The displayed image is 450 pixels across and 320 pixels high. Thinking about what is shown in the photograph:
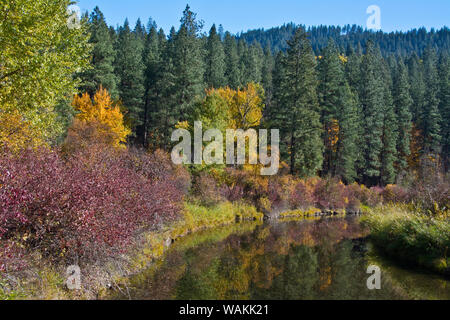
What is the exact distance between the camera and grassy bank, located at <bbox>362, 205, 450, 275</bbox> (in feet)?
46.9

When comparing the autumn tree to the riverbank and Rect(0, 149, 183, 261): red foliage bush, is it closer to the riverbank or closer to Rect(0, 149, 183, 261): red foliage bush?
Rect(0, 149, 183, 261): red foliage bush

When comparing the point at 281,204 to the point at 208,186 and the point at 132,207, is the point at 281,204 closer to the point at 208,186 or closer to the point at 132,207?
the point at 208,186

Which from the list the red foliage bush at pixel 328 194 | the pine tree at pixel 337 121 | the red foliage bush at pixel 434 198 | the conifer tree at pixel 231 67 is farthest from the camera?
the conifer tree at pixel 231 67

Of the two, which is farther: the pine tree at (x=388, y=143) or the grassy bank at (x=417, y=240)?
the pine tree at (x=388, y=143)

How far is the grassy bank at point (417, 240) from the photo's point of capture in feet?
46.9

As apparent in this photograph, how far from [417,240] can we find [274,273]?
645 cm

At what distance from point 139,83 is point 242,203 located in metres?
25.1

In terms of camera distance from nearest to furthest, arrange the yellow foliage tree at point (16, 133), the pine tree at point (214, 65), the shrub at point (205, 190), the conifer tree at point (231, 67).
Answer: the yellow foliage tree at point (16, 133) < the shrub at point (205, 190) < the pine tree at point (214, 65) < the conifer tree at point (231, 67)

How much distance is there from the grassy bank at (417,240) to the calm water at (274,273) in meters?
0.76

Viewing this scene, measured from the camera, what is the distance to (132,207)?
13.9 metres

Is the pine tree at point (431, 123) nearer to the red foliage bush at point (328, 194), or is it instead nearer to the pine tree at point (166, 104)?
the red foliage bush at point (328, 194)

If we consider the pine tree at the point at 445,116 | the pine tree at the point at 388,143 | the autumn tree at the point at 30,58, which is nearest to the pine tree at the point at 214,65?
the pine tree at the point at 388,143

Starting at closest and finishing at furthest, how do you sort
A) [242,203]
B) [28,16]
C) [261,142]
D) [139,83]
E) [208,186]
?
[28,16] → [208,186] → [242,203] → [261,142] → [139,83]
